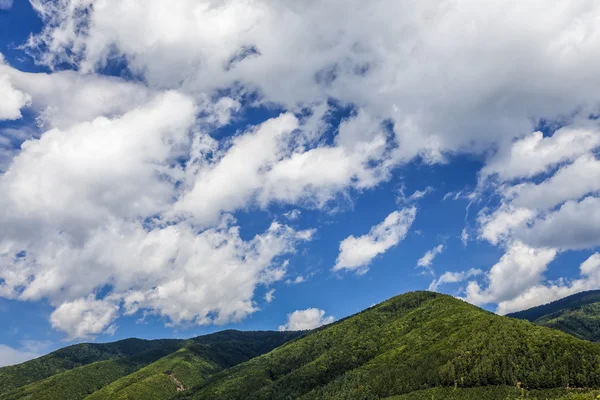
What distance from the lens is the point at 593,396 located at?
199 m
